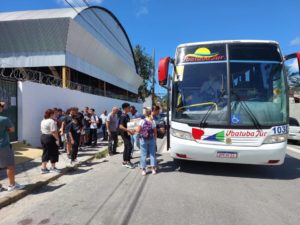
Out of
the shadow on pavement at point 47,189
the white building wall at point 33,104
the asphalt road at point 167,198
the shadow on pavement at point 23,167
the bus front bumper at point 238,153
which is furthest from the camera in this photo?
the white building wall at point 33,104

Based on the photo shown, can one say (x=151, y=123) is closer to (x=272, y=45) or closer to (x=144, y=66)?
(x=272, y=45)

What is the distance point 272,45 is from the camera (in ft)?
20.4

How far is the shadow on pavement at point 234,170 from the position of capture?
646cm

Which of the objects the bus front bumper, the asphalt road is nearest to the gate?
the asphalt road

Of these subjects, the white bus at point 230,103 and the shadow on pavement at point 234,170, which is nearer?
the white bus at point 230,103

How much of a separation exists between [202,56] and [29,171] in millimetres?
5219

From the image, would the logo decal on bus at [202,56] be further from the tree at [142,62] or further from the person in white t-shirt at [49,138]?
the tree at [142,62]

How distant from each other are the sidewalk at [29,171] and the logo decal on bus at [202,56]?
14.2 feet

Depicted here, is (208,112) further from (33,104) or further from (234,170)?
(33,104)

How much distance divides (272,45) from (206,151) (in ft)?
9.86

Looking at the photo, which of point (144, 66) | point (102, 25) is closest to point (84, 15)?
point (102, 25)

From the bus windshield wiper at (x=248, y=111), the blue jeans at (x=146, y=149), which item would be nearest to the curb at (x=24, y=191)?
the blue jeans at (x=146, y=149)

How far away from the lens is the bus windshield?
5.81 m

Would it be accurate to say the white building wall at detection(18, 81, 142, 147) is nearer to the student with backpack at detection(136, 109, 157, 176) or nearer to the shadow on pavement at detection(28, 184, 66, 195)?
the shadow on pavement at detection(28, 184, 66, 195)
